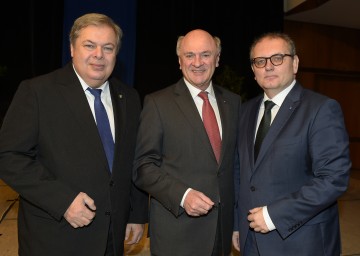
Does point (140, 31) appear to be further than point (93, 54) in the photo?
Yes

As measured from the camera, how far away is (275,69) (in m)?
1.89

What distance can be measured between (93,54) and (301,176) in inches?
49.5

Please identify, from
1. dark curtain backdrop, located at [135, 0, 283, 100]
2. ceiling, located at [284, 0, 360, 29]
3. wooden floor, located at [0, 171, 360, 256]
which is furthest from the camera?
dark curtain backdrop, located at [135, 0, 283, 100]

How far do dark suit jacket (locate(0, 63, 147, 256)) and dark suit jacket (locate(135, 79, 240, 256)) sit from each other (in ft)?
0.58

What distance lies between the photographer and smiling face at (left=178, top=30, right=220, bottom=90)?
206 centimetres

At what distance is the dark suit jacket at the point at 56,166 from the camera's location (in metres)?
1.59

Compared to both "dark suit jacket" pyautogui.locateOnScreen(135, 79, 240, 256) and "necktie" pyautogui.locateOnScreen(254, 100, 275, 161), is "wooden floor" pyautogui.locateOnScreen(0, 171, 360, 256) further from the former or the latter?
"necktie" pyautogui.locateOnScreen(254, 100, 275, 161)

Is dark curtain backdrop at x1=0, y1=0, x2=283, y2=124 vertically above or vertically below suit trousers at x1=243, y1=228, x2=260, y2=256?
above

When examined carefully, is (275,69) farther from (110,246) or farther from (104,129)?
(110,246)

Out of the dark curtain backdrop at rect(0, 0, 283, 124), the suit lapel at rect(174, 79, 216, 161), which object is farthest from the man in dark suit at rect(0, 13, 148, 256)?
the dark curtain backdrop at rect(0, 0, 283, 124)

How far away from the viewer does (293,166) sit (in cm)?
170

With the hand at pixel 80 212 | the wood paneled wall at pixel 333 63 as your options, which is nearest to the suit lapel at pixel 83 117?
A: the hand at pixel 80 212

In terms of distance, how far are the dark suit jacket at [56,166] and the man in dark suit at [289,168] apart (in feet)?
2.36

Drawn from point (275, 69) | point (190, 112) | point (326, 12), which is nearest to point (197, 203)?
point (190, 112)
